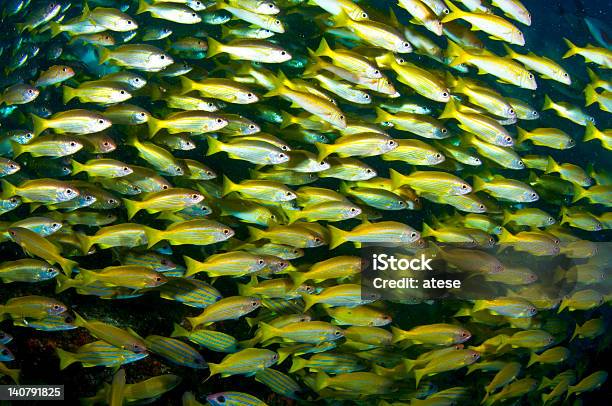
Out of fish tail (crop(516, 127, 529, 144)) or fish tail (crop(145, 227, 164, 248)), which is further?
fish tail (crop(516, 127, 529, 144))

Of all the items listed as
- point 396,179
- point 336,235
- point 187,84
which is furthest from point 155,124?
point 396,179

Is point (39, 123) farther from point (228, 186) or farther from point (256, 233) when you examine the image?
point (256, 233)

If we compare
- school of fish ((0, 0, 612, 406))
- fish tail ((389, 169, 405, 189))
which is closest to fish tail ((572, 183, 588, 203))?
school of fish ((0, 0, 612, 406))

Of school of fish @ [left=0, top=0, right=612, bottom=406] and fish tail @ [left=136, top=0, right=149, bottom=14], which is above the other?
fish tail @ [left=136, top=0, right=149, bottom=14]

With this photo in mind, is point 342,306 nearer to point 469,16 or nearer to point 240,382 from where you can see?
point 240,382

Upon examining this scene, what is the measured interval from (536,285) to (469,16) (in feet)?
12.7

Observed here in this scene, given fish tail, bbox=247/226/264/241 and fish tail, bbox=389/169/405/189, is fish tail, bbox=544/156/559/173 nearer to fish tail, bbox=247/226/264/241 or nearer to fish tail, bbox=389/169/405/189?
fish tail, bbox=389/169/405/189

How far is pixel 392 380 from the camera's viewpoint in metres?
5.10

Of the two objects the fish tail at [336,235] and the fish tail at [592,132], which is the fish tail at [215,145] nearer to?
the fish tail at [336,235]

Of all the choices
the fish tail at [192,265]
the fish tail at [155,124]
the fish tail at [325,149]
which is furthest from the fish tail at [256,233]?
the fish tail at [155,124]

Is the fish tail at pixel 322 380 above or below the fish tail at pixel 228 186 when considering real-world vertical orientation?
below

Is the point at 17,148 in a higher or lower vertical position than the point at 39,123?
lower

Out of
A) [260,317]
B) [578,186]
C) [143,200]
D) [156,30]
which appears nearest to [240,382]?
[260,317]

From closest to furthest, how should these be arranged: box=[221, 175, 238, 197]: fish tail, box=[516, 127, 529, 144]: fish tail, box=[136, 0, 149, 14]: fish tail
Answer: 1. box=[221, 175, 238, 197]: fish tail
2. box=[136, 0, 149, 14]: fish tail
3. box=[516, 127, 529, 144]: fish tail
